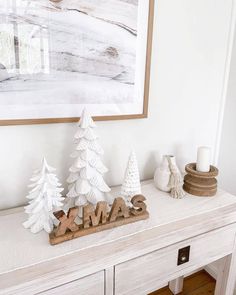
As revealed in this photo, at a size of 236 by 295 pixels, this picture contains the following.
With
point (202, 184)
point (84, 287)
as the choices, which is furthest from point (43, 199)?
point (202, 184)

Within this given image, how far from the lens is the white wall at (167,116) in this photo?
1.01 m

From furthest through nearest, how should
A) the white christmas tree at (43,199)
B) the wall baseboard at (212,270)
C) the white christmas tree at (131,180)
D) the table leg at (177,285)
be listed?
the wall baseboard at (212,270) < the table leg at (177,285) < the white christmas tree at (131,180) < the white christmas tree at (43,199)

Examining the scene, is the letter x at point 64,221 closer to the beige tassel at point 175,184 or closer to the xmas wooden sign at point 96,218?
the xmas wooden sign at point 96,218

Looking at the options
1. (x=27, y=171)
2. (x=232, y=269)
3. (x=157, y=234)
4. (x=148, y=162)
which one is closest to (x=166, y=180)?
(x=148, y=162)

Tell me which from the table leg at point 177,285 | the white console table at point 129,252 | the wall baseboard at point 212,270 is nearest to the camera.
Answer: the white console table at point 129,252

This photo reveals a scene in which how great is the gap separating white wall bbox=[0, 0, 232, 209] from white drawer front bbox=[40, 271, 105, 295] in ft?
1.41

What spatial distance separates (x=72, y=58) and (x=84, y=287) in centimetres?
78

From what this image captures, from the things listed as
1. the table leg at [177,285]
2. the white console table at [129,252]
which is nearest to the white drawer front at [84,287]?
the white console table at [129,252]

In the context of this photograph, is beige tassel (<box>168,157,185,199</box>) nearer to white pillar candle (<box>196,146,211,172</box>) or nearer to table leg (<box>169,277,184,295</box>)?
white pillar candle (<box>196,146,211,172</box>)

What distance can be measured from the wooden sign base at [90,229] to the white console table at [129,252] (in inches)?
0.6

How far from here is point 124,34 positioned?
106 centimetres

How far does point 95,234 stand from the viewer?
0.85 metres

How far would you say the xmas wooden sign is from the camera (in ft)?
2.59

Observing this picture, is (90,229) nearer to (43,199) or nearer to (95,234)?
(95,234)
